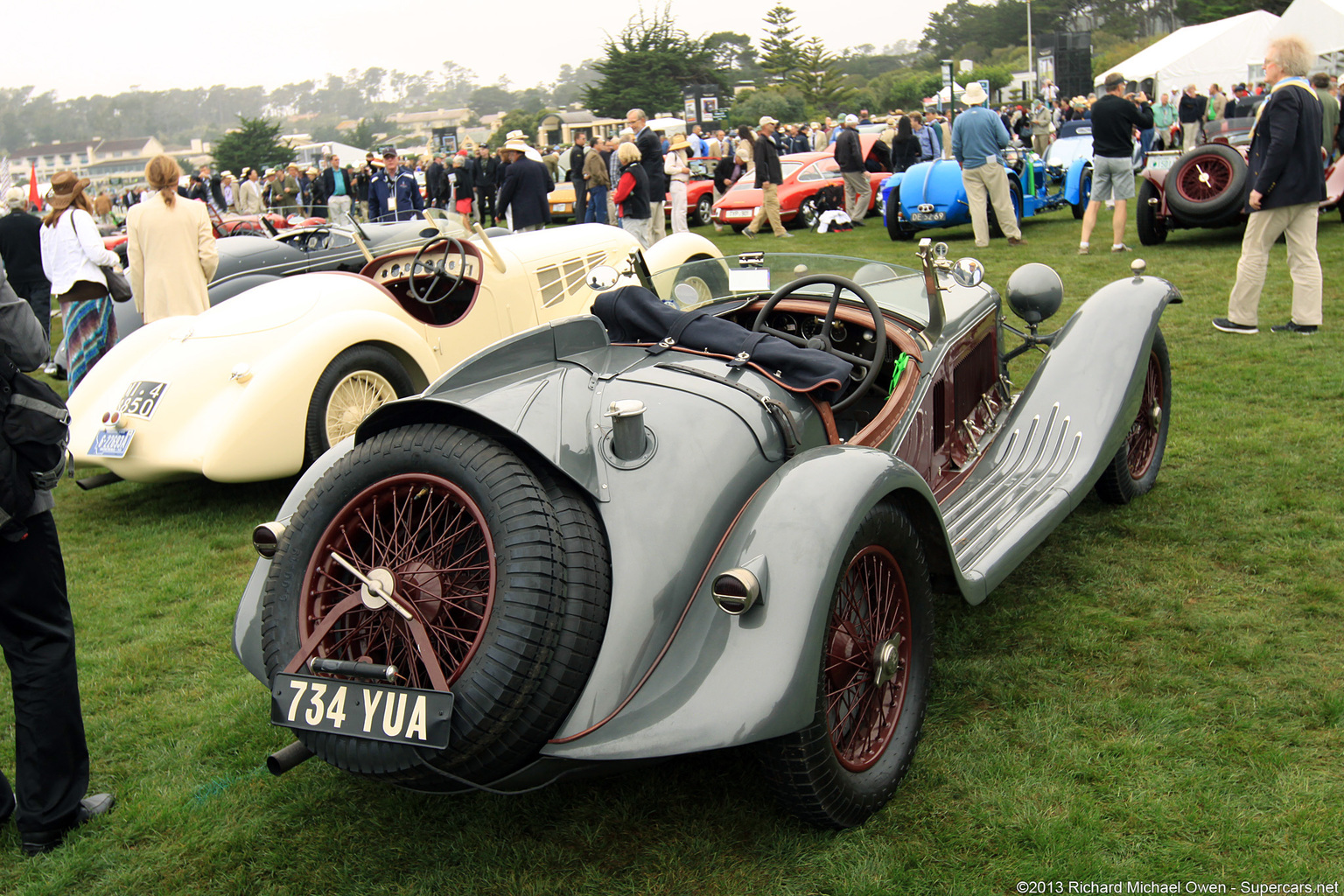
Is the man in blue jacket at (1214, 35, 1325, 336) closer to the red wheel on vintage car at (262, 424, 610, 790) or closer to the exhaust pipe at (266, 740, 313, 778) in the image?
the red wheel on vintage car at (262, 424, 610, 790)

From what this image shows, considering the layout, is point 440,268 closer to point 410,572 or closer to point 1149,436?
point 1149,436

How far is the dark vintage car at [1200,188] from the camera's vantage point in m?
10.5

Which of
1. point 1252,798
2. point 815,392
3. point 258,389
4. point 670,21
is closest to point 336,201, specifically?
point 258,389

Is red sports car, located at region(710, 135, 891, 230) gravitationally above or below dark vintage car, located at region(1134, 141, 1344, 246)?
above

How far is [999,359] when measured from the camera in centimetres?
503

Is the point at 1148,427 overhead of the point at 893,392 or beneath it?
beneath

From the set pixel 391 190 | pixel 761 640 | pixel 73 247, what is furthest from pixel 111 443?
pixel 391 190

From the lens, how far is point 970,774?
297 centimetres

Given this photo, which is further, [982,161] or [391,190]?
[391,190]

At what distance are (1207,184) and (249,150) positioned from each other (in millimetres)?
52285

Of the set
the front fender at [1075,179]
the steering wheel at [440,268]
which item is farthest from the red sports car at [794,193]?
the steering wheel at [440,268]

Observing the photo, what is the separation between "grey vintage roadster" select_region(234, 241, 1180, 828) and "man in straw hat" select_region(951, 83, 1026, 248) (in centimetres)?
907

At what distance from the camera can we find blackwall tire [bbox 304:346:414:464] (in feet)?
18.7

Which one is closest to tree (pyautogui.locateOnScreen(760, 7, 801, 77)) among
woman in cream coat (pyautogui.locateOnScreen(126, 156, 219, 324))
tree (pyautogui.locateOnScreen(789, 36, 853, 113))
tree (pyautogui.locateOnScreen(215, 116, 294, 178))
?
tree (pyautogui.locateOnScreen(789, 36, 853, 113))
